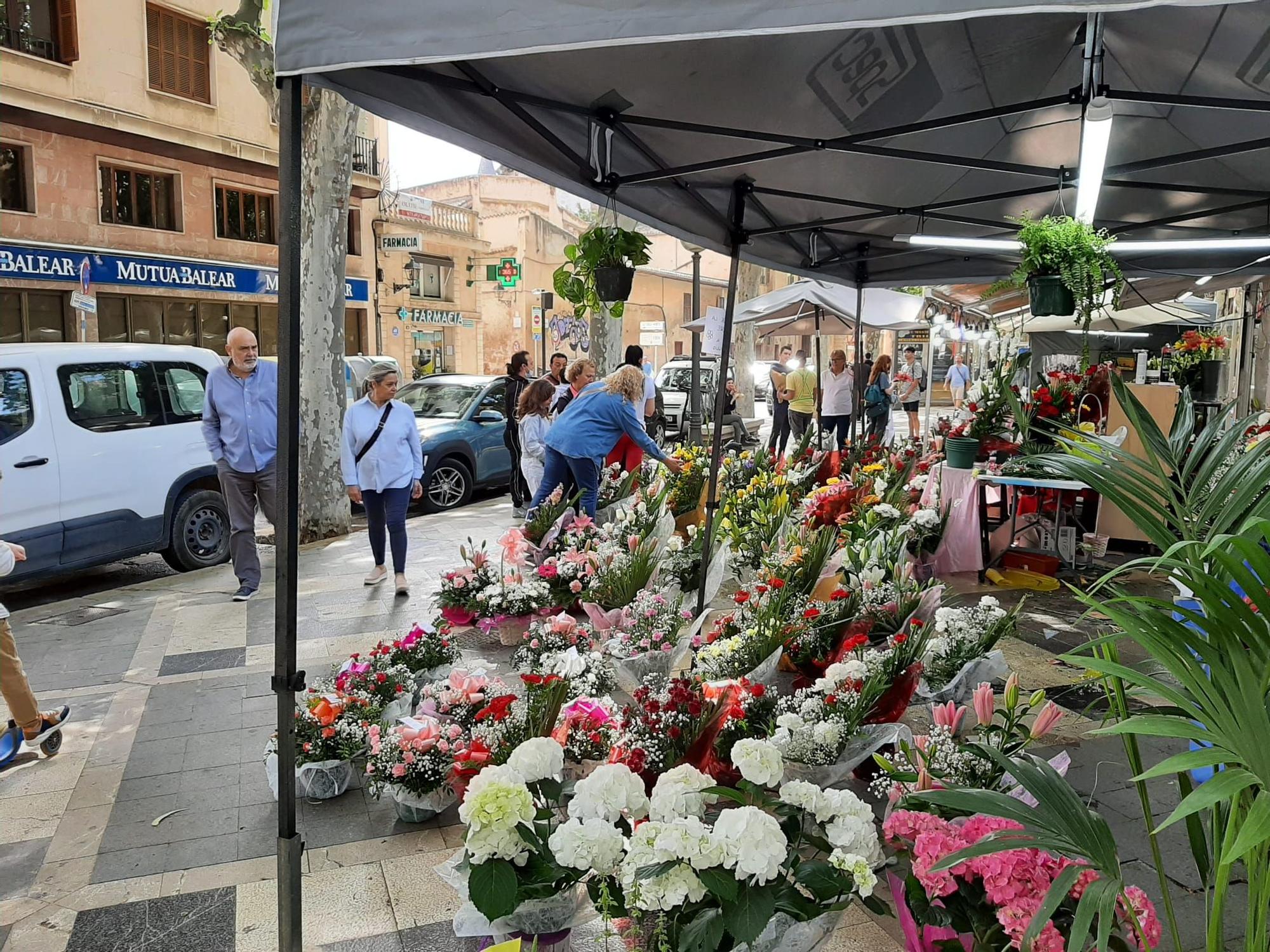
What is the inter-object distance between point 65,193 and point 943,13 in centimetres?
1974

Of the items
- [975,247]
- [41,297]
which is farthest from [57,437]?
[41,297]

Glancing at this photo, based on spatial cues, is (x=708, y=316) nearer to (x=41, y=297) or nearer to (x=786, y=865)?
(x=786, y=865)

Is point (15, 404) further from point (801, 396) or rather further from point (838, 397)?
point (801, 396)

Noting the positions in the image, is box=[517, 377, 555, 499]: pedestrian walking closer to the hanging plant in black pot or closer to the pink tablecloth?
the pink tablecloth

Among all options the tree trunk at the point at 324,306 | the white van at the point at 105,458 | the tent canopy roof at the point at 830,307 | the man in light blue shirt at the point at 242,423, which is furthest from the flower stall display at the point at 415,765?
the tent canopy roof at the point at 830,307

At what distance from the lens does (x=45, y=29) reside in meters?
16.8

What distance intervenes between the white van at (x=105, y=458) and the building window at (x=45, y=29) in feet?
41.9

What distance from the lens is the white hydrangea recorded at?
7.49 feet

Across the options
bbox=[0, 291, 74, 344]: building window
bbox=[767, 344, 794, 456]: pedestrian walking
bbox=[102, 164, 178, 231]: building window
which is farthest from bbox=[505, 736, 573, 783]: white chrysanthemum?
bbox=[102, 164, 178, 231]: building window

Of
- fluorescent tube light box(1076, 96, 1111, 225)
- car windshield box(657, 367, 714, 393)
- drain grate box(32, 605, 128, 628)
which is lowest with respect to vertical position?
drain grate box(32, 605, 128, 628)

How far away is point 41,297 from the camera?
17156mm

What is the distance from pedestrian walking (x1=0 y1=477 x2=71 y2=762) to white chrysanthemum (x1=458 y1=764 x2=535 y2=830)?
274cm

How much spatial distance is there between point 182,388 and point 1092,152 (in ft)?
22.7

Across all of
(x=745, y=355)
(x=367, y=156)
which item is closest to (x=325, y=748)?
(x=745, y=355)
